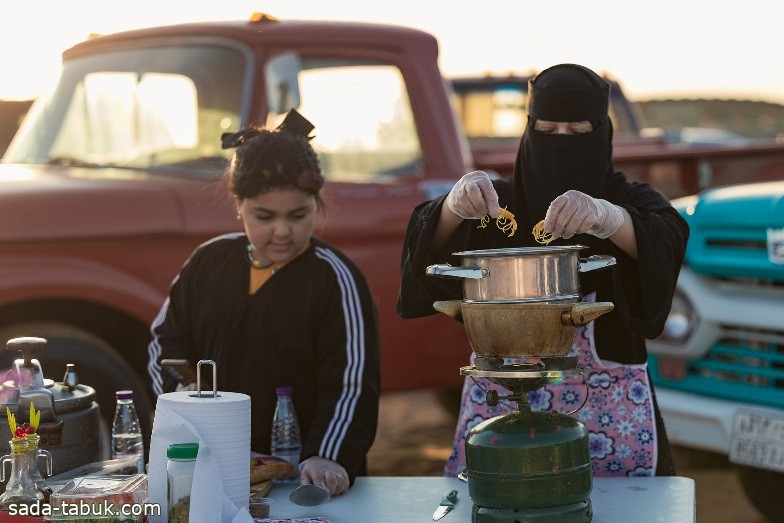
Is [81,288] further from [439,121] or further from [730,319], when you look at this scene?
[730,319]

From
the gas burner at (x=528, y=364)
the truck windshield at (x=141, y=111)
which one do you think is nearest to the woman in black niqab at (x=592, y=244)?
the gas burner at (x=528, y=364)

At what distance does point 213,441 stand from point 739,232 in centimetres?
351

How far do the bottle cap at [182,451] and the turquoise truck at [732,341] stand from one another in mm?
3168

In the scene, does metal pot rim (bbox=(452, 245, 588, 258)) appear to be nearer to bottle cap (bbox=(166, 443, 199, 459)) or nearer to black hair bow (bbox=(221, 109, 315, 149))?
bottle cap (bbox=(166, 443, 199, 459))

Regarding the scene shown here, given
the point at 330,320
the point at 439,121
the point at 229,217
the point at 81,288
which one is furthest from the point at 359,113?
the point at 330,320

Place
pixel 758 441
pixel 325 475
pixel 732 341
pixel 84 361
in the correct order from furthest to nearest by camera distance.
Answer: pixel 732 341, pixel 758 441, pixel 84 361, pixel 325 475

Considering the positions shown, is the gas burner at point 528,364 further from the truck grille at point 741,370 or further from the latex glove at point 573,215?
the truck grille at point 741,370

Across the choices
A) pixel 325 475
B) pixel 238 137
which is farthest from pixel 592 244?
pixel 238 137

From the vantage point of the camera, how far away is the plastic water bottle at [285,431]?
326cm

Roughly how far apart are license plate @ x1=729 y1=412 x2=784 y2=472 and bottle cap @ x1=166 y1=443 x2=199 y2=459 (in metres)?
3.15

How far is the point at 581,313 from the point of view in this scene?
2.51 meters

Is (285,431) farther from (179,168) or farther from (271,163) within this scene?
(179,168)

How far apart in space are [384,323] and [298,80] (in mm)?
1127

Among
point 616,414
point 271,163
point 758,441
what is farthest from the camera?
point 758,441
